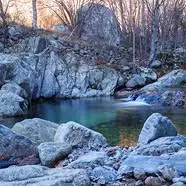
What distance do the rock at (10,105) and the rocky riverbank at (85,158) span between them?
22.6 feet

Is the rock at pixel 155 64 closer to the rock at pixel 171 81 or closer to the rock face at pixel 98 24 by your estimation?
the rock at pixel 171 81

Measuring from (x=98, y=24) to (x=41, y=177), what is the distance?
3598cm

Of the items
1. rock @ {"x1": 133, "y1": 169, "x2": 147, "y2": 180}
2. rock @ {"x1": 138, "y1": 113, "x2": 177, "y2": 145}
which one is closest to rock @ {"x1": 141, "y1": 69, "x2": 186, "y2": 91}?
rock @ {"x1": 138, "y1": 113, "x2": 177, "y2": 145}

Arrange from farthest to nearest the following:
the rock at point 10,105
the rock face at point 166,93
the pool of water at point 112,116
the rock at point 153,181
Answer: the rock face at point 166,93, the rock at point 10,105, the pool of water at point 112,116, the rock at point 153,181

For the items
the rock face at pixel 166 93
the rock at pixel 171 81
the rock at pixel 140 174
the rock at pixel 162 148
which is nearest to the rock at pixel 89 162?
the rock at pixel 162 148

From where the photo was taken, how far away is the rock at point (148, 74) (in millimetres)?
Answer: 35875

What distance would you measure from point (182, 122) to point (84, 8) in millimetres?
26724

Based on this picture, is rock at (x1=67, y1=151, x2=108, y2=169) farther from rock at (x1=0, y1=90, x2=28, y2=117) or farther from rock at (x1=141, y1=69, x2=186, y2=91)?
rock at (x1=141, y1=69, x2=186, y2=91)

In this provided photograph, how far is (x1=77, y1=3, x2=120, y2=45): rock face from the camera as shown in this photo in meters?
42.6

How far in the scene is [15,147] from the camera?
12711 millimetres

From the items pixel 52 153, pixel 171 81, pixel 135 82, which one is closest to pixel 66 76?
pixel 135 82

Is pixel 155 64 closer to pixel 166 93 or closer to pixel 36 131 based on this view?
pixel 166 93

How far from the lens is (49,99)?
31.6 m

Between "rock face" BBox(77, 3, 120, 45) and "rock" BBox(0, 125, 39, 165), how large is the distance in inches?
1149
